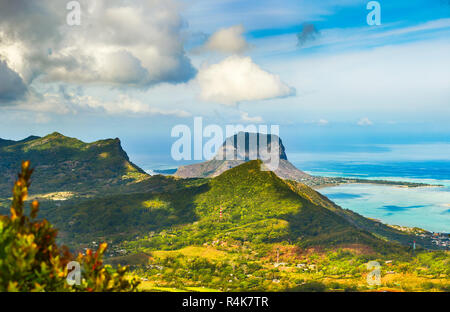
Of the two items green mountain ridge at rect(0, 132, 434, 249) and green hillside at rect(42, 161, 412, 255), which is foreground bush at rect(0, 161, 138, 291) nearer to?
green hillside at rect(42, 161, 412, 255)

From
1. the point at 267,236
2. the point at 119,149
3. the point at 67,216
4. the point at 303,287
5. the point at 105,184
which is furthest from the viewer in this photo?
the point at 119,149

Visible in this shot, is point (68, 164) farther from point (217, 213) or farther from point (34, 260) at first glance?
point (34, 260)

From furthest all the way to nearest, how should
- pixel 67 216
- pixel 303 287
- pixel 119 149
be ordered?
pixel 119 149, pixel 67 216, pixel 303 287

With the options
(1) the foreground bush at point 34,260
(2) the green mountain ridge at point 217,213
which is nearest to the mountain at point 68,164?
(2) the green mountain ridge at point 217,213

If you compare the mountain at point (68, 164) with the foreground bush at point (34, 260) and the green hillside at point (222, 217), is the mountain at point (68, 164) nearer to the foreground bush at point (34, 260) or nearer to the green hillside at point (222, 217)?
the green hillside at point (222, 217)
